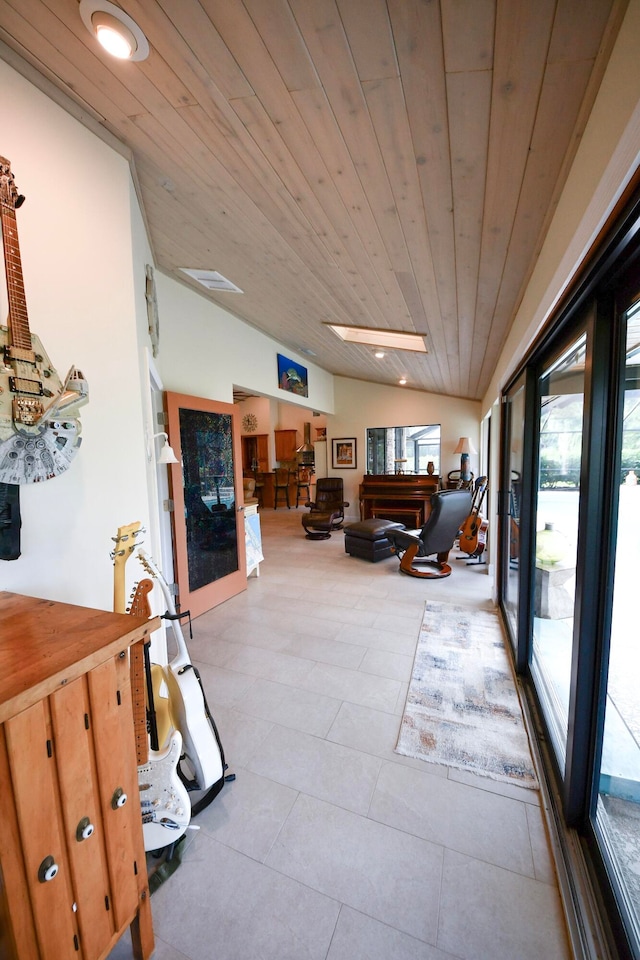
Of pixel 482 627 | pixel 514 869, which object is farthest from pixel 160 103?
pixel 482 627

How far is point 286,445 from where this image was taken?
10031 millimetres

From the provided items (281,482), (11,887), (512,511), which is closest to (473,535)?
(512,511)

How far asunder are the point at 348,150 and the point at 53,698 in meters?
1.99

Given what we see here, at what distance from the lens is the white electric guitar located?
1.40 m

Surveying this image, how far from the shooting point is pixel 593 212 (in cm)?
89

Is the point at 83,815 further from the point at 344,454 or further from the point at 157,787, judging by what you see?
the point at 344,454

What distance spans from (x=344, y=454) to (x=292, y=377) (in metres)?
2.64

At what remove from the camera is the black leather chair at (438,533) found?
3.99 meters

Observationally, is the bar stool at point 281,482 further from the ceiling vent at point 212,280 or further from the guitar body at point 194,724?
the guitar body at point 194,724

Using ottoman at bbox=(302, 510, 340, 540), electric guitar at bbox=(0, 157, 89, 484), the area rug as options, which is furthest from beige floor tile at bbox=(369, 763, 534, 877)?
ottoman at bbox=(302, 510, 340, 540)

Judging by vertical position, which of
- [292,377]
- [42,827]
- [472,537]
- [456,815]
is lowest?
[456,815]

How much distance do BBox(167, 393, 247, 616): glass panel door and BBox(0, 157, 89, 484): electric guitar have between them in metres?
1.71

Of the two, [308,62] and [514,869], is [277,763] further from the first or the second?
[308,62]

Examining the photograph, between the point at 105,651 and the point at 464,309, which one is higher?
the point at 464,309
